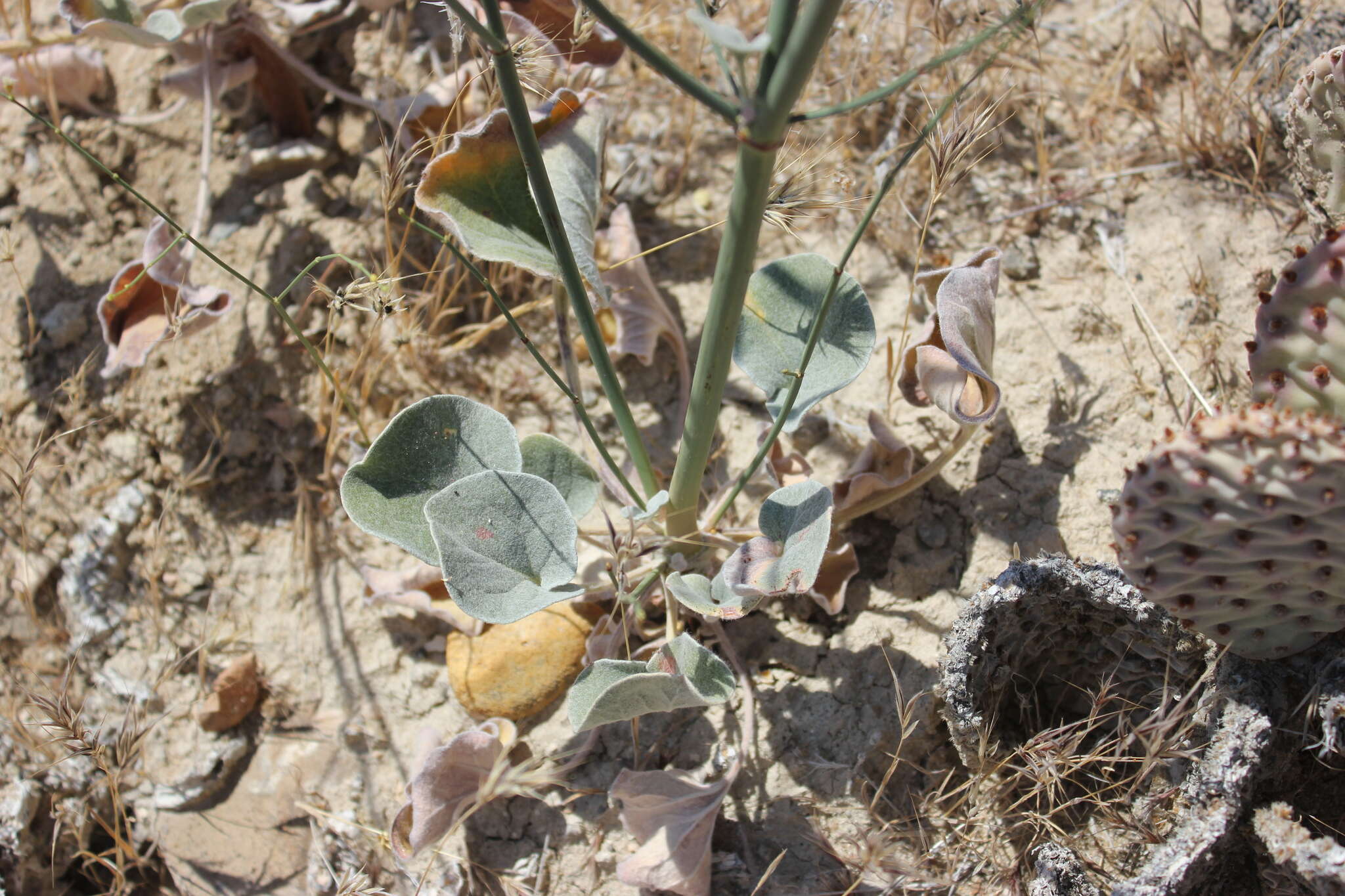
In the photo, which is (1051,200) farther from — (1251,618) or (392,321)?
(392,321)

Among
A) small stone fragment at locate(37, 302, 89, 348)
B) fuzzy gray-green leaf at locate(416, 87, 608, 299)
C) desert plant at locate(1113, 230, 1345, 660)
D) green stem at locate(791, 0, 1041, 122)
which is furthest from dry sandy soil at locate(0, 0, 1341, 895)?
green stem at locate(791, 0, 1041, 122)

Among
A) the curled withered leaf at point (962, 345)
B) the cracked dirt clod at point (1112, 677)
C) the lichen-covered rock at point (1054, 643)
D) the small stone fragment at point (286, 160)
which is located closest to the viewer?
the cracked dirt clod at point (1112, 677)

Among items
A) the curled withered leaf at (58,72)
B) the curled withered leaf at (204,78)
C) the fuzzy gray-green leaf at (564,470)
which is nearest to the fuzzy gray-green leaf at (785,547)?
the fuzzy gray-green leaf at (564,470)

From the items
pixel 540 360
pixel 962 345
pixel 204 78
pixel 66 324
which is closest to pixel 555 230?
pixel 540 360

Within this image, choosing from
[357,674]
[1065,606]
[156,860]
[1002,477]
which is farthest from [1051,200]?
[156,860]

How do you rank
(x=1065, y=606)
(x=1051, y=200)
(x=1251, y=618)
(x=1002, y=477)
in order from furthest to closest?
1. (x=1051, y=200)
2. (x=1002, y=477)
3. (x=1065, y=606)
4. (x=1251, y=618)

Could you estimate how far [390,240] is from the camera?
202 centimetres

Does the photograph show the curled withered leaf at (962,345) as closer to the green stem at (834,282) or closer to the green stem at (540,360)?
the green stem at (834,282)

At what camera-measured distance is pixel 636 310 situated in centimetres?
213

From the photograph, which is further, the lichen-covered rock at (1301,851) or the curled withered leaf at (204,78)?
the curled withered leaf at (204,78)

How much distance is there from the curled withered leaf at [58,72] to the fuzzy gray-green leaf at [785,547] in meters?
2.05

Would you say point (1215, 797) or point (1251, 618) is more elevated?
point (1251, 618)

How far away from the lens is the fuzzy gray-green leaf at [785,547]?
60.6 inches

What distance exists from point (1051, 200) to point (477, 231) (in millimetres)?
1346
